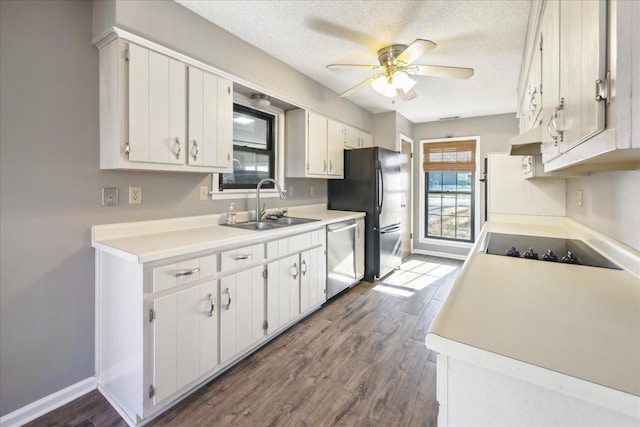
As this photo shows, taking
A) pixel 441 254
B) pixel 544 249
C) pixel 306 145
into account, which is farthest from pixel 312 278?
pixel 441 254

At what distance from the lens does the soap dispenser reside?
8.44 feet

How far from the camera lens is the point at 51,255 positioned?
165 cm

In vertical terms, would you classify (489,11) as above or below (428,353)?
above

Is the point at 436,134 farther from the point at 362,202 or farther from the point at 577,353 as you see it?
the point at 577,353

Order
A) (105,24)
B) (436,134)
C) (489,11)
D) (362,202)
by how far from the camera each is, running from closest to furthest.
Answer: (105,24) → (489,11) → (362,202) → (436,134)

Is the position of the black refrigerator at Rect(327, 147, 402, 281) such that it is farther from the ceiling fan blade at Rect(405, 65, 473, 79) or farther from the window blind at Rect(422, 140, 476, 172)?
the window blind at Rect(422, 140, 476, 172)

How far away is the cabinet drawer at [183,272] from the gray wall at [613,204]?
2.12 m

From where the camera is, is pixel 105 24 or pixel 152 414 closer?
pixel 152 414

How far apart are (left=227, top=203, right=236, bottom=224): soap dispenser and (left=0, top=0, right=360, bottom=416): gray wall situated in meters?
0.78

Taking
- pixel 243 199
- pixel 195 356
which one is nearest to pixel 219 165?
pixel 243 199

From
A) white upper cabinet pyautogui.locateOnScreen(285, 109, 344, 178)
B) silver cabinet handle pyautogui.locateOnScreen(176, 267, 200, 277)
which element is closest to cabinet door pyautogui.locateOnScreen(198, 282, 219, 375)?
silver cabinet handle pyautogui.locateOnScreen(176, 267, 200, 277)

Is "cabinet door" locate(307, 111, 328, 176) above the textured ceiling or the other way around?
the other way around

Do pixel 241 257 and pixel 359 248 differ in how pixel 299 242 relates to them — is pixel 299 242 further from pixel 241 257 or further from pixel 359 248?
pixel 359 248

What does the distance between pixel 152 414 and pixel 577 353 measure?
194cm
